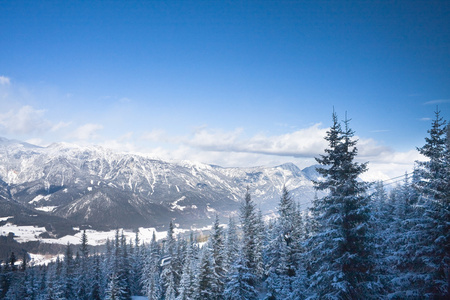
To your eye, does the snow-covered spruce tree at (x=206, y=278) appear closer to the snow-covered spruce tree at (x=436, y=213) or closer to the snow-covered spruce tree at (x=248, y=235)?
the snow-covered spruce tree at (x=248, y=235)

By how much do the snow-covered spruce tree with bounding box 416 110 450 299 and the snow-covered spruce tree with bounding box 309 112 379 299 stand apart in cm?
382

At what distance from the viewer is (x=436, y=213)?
1700 centimetres

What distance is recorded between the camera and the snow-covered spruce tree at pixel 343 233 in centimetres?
1665

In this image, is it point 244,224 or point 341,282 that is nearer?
point 341,282

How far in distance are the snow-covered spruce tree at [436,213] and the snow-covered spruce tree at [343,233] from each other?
3821mm

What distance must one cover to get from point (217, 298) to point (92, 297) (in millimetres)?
42074

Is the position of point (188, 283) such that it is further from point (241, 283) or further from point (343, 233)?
point (343, 233)

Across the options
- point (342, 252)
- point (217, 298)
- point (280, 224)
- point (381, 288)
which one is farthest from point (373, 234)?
point (217, 298)

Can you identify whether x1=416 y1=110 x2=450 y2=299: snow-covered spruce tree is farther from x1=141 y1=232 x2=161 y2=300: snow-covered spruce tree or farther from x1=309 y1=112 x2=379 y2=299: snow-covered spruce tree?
x1=141 y1=232 x2=161 y2=300: snow-covered spruce tree

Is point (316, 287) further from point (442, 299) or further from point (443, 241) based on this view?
point (443, 241)

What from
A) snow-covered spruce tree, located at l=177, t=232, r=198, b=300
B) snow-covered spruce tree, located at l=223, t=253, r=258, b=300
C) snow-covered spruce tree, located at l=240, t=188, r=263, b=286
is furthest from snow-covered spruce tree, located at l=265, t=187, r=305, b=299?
snow-covered spruce tree, located at l=177, t=232, r=198, b=300

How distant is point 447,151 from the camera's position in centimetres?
1806

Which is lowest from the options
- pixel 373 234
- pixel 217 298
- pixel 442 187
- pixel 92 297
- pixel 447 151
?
pixel 92 297

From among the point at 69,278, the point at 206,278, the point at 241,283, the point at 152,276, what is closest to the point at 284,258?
the point at 241,283
